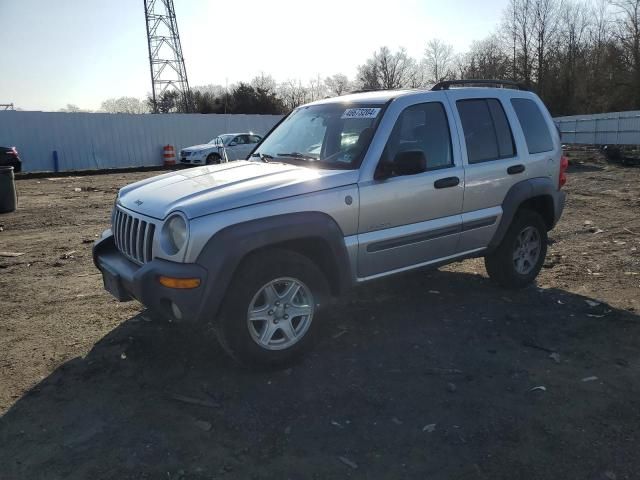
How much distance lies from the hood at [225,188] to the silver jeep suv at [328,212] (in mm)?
13

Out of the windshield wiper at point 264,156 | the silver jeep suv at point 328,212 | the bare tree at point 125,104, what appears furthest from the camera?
the bare tree at point 125,104

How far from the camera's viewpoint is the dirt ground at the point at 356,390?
283 cm

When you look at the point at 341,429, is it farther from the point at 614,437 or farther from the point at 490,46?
the point at 490,46

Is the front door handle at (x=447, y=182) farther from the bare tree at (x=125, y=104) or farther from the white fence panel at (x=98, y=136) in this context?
the bare tree at (x=125, y=104)

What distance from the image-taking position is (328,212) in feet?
12.4

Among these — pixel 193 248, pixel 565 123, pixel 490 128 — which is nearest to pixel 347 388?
pixel 193 248

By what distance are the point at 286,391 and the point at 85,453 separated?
126 centimetres

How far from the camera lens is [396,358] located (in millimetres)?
4008

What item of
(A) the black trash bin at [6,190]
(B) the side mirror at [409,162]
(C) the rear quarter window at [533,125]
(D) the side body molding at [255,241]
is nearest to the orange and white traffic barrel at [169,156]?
(A) the black trash bin at [6,190]

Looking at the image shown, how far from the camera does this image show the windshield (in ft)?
13.7

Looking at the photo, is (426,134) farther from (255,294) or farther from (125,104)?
(125,104)

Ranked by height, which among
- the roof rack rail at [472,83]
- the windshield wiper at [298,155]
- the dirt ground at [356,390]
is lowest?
the dirt ground at [356,390]

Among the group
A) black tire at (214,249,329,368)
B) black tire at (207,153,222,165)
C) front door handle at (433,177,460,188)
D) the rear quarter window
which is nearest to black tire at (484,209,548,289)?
the rear quarter window

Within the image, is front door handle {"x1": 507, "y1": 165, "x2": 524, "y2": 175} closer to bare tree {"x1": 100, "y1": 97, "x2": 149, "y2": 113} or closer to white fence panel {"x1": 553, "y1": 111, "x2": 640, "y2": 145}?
white fence panel {"x1": 553, "y1": 111, "x2": 640, "y2": 145}
